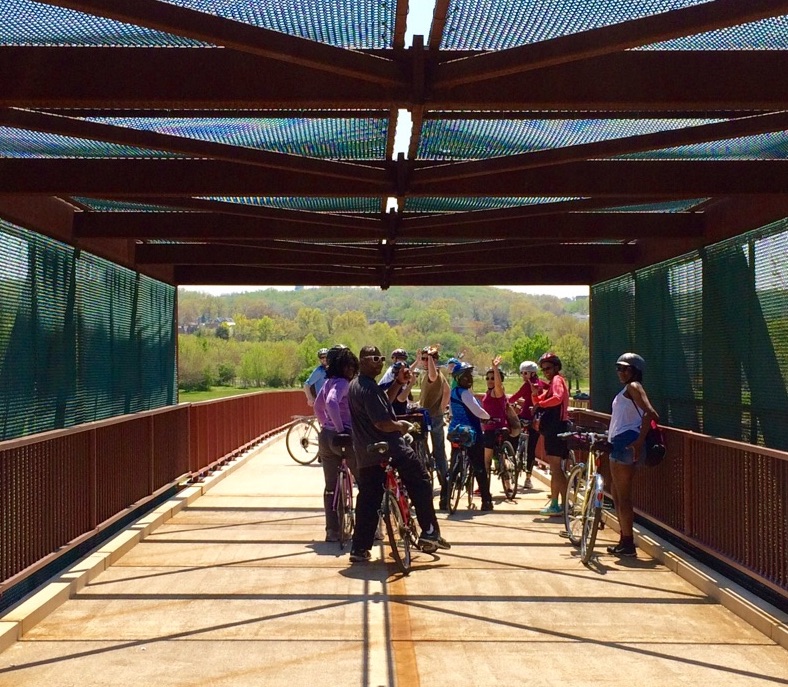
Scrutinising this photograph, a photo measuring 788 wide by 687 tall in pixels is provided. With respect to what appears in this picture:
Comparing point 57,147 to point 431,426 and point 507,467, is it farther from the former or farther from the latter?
point 507,467

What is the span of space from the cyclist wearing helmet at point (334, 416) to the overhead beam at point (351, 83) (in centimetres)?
415

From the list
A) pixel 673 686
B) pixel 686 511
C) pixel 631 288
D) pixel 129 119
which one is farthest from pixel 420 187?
pixel 631 288

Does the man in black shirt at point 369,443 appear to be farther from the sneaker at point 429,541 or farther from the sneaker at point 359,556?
the sneaker at point 429,541

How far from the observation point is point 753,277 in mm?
10875

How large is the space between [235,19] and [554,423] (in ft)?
26.1

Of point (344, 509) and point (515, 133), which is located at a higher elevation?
point (515, 133)

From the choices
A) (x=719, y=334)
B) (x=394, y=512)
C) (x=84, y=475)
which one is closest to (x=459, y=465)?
(x=719, y=334)

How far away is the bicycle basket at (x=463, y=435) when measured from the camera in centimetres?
1327

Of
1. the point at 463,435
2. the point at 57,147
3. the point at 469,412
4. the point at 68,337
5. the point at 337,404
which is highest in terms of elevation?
the point at 57,147

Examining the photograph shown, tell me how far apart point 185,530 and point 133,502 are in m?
0.77

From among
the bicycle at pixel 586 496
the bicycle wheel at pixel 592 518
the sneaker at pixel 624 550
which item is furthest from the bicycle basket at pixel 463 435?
the bicycle wheel at pixel 592 518

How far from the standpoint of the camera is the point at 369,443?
32.3ft

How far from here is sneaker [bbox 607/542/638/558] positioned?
10508 millimetres

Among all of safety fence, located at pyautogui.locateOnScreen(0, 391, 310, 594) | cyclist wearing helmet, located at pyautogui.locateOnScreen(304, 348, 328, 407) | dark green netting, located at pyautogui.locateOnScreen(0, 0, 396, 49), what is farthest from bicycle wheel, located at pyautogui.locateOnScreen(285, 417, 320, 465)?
dark green netting, located at pyautogui.locateOnScreen(0, 0, 396, 49)
